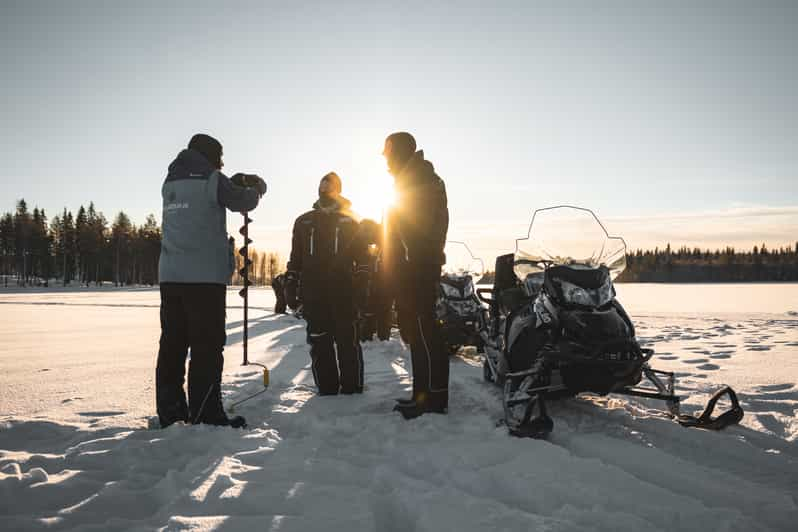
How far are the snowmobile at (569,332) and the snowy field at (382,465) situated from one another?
241 mm

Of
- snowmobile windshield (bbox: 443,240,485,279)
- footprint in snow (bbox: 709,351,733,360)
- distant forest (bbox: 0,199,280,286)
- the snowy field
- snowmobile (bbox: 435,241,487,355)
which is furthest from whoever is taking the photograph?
distant forest (bbox: 0,199,280,286)

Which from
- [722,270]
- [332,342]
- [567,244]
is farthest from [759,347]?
[722,270]

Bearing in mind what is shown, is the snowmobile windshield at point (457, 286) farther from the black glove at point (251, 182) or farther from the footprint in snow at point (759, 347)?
the footprint in snow at point (759, 347)

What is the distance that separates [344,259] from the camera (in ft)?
13.8


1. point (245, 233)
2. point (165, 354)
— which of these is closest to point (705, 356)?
point (245, 233)

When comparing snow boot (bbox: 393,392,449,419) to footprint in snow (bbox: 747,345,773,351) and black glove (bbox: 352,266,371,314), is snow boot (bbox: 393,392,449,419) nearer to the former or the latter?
black glove (bbox: 352,266,371,314)

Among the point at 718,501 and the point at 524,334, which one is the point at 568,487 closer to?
the point at 718,501

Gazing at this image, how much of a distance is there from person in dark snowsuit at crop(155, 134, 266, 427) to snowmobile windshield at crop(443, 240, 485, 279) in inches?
169

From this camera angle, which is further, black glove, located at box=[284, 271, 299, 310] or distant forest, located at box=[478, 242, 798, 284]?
distant forest, located at box=[478, 242, 798, 284]

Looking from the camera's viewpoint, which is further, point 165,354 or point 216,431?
point 165,354

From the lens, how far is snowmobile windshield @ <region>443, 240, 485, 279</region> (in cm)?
707

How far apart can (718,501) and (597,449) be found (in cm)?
68

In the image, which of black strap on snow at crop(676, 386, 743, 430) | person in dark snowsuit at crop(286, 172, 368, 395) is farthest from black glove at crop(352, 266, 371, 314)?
black strap on snow at crop(676, 386, 743, 430)

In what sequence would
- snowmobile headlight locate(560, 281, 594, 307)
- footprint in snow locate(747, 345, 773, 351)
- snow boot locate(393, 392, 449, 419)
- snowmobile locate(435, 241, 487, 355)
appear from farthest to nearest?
footprint in snow locate(747, 345, 773, 351), snowmobile locate(435, 241, 487, 355), snow boot locate(393, 392, 449, 419), snowmobile headlight locate(560, 281, 594, 307)
